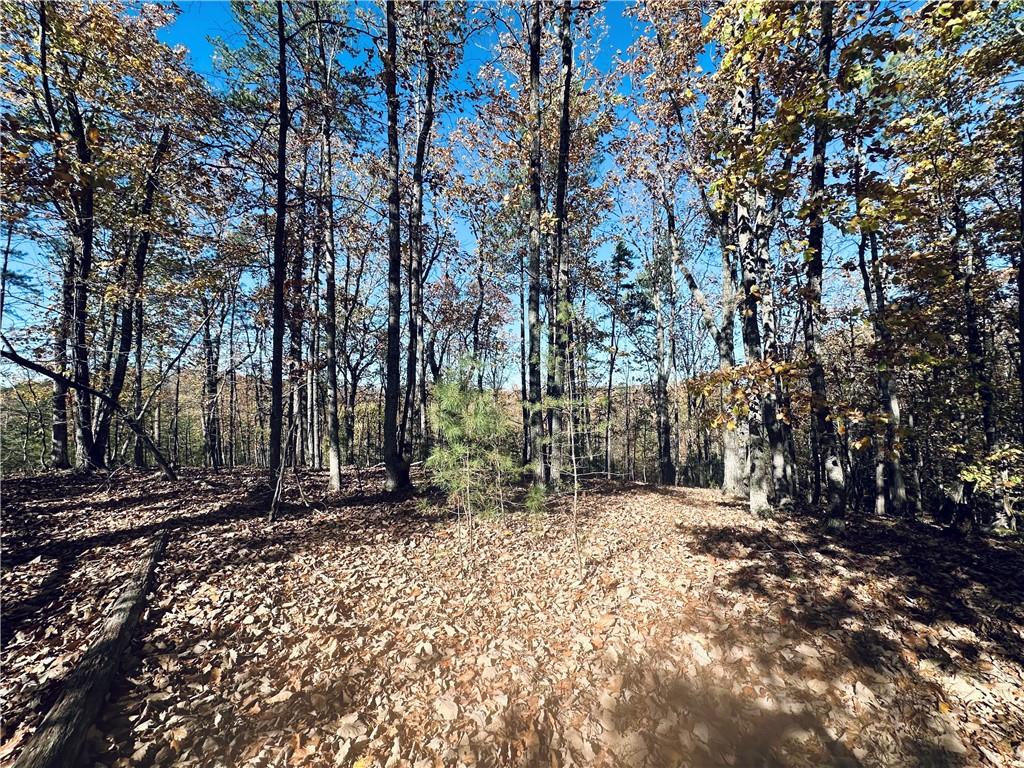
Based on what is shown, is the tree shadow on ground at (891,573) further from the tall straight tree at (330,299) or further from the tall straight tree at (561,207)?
the tall straight tree at (330,299)

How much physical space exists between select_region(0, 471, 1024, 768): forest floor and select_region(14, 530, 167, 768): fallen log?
0.52 feet

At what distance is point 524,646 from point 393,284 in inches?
342

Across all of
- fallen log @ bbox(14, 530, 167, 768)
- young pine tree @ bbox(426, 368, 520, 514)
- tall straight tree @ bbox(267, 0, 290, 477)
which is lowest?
fallen log @ bbox(14, 530, 167, 768)

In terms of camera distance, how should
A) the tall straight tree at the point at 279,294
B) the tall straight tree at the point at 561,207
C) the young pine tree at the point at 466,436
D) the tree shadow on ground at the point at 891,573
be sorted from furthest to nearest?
1. the tall straight tree at the point at 561,207
2. the tall straight tree at the point at 279,294
3. the young pine tree at the point at 466,436
4. the tree shadow on ground at the point at 891,573

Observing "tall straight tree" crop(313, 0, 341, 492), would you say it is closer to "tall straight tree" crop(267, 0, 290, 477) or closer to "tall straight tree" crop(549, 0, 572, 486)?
"tall straight tree" crop(267, 0, 290, 477)

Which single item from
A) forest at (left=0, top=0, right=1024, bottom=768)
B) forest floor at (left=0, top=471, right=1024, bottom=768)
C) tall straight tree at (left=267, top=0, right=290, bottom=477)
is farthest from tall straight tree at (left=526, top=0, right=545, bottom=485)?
tall straight tree at (left=267, top=0, right=290, bottom=477)

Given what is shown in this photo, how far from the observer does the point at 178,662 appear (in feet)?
13.1

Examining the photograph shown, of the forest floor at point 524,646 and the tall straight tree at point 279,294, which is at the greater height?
the tall straight tree at point 279,294

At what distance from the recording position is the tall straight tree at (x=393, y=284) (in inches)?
389

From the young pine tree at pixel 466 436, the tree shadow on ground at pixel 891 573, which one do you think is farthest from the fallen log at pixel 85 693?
the tree shadow on ground at pixel 891 573

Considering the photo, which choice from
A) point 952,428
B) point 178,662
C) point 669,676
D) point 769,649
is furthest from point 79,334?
point 952,428

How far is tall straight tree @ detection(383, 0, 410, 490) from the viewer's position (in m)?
9.88

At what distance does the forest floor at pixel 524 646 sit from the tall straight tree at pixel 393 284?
9.73 ft

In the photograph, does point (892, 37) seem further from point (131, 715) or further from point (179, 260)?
point (179, 260)
